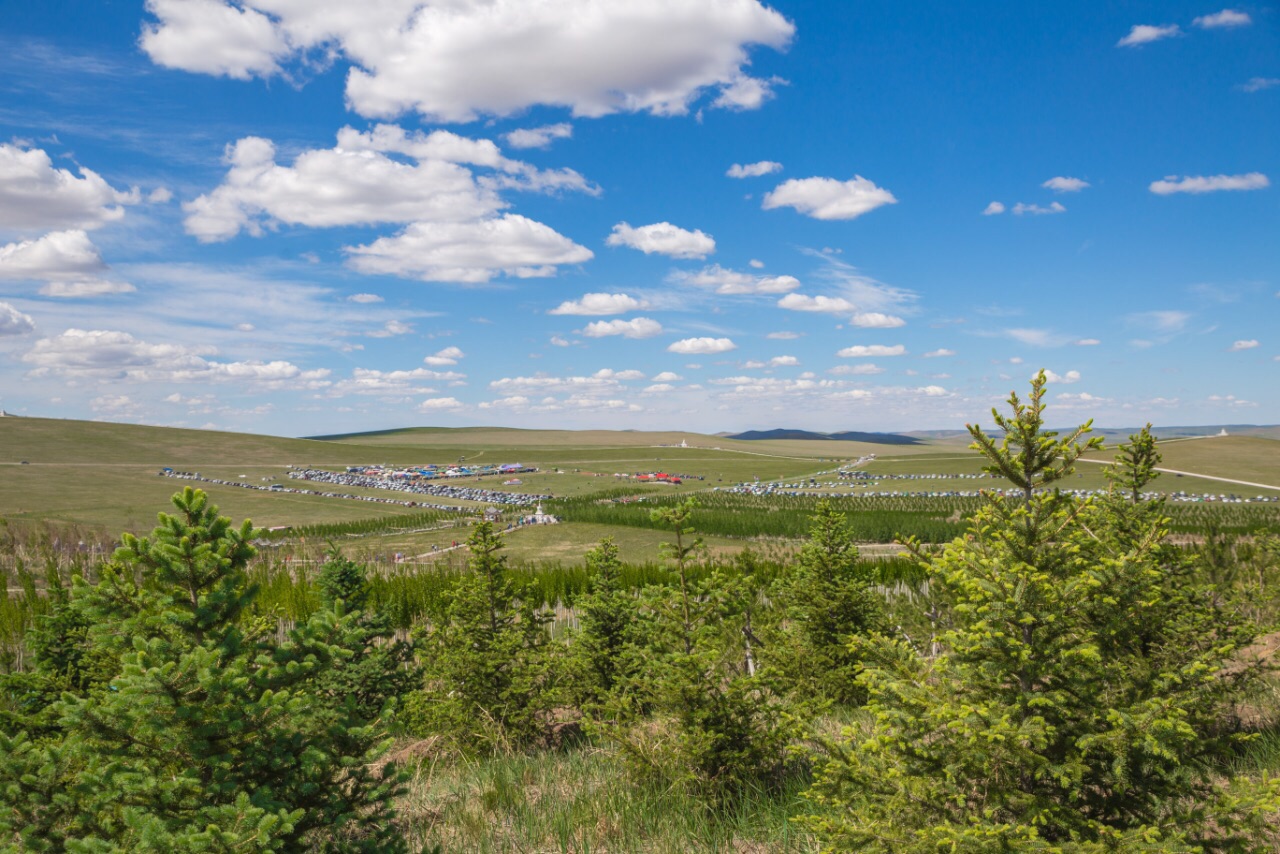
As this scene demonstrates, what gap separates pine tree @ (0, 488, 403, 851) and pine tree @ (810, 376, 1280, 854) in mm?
3056

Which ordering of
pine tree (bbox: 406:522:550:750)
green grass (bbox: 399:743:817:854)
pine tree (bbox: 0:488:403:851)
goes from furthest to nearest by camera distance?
pine tree (bbox: 406:522:550:750) → green grass (bbox: 399:743:817:854) → pine tree (bbox: 0:488:403:851)

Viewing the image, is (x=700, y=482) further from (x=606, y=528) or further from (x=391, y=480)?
(x=606, y=528)

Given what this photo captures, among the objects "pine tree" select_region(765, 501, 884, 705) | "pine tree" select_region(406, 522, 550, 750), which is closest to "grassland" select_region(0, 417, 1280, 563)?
"pine tree" select_region(765, 501, 884, 705)

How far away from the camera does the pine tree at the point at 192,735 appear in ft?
12.2

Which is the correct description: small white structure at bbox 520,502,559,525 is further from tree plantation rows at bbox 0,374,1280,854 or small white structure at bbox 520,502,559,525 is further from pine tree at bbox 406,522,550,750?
tree plantation rows at bbox 0,374,1280,854

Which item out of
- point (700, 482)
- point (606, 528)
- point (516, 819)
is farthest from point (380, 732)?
point (700, 482)

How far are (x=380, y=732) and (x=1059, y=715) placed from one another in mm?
4082

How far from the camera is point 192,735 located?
3.83 meters

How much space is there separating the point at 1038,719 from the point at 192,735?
180 inches

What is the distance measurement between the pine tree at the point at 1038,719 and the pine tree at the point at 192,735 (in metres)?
3.06

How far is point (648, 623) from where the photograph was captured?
8.05 meters

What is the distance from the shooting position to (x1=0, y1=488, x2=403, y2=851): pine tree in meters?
3.72

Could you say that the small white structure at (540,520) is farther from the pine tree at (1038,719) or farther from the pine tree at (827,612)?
the pine tree at (1038,719)

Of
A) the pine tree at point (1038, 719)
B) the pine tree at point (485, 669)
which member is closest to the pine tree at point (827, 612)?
the pine tree at point (485, 669)
